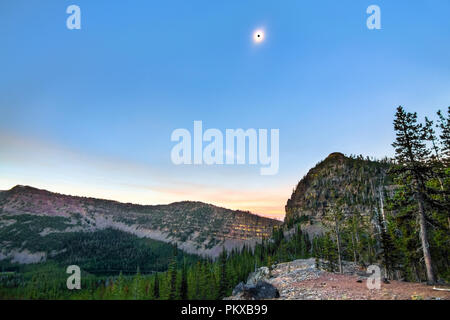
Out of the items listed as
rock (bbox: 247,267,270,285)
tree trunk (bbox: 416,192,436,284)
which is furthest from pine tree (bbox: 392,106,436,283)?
rock (bbox: 247,267,270,285)

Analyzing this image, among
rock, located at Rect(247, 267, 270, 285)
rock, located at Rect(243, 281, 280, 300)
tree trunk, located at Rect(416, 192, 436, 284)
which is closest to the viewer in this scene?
tree trunk, located at Rect(416, 192, 436, 284)

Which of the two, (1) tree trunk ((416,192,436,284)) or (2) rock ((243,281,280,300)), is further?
(2) rock ((243,281,280,300))

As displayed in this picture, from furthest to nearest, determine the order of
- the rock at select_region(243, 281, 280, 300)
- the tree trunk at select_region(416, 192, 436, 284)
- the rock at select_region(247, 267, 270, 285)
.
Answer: the rock at select_region(247, 267, 270, 285), the rock at select_region(243, 281, 280, 300), the tree trunk at select_region(416, 192, 436, 284)

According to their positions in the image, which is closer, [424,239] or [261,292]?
[424,239]

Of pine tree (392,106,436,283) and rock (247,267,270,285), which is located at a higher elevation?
pine tree (392,106,436,283)

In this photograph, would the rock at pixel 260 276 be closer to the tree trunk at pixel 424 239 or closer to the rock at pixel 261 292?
the rock at pixel 261 292

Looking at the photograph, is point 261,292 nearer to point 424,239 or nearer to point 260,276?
point 424,239

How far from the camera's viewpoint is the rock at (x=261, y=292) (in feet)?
79.4

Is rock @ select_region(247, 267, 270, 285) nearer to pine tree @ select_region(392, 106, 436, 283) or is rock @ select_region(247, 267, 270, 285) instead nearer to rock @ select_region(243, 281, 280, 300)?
rock @ select_region(243, 281, 280, 300)

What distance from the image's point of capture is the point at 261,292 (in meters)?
25.0

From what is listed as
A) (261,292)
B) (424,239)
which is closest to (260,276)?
(261,292)

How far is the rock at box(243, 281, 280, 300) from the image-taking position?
24209mm
